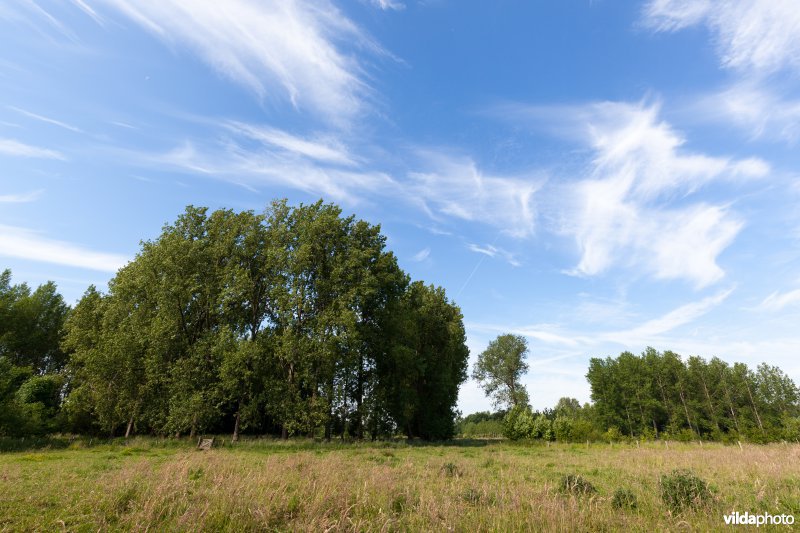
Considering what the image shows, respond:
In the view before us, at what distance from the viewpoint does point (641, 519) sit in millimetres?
6555

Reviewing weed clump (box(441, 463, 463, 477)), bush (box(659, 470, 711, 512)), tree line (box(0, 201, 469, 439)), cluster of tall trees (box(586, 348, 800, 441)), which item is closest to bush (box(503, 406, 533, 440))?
tree line (box(0, 201, 469, 439))

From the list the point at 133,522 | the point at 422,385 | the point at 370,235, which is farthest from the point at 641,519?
the point at 422,385

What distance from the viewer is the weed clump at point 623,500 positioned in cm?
807

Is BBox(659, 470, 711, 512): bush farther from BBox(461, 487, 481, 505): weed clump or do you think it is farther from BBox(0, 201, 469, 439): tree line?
BBox(0, 201, 469, 439): tree line

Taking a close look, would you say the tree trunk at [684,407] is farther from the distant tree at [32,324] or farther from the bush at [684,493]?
the distant tree at [32,324]

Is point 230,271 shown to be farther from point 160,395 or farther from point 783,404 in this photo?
point 783,404

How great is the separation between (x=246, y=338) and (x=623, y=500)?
30291 millimetres

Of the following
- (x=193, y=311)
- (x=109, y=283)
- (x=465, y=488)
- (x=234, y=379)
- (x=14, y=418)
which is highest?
(x=109, y=283)

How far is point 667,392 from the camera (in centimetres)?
7119

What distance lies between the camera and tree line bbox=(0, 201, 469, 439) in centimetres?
2869

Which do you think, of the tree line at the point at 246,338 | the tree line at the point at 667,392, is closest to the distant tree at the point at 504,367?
the tree line at the point at 667,392

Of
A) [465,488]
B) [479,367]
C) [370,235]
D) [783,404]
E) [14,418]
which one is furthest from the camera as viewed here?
[479,367]

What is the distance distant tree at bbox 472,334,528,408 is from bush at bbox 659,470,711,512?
225 feet

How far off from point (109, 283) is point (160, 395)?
47.0 feet
